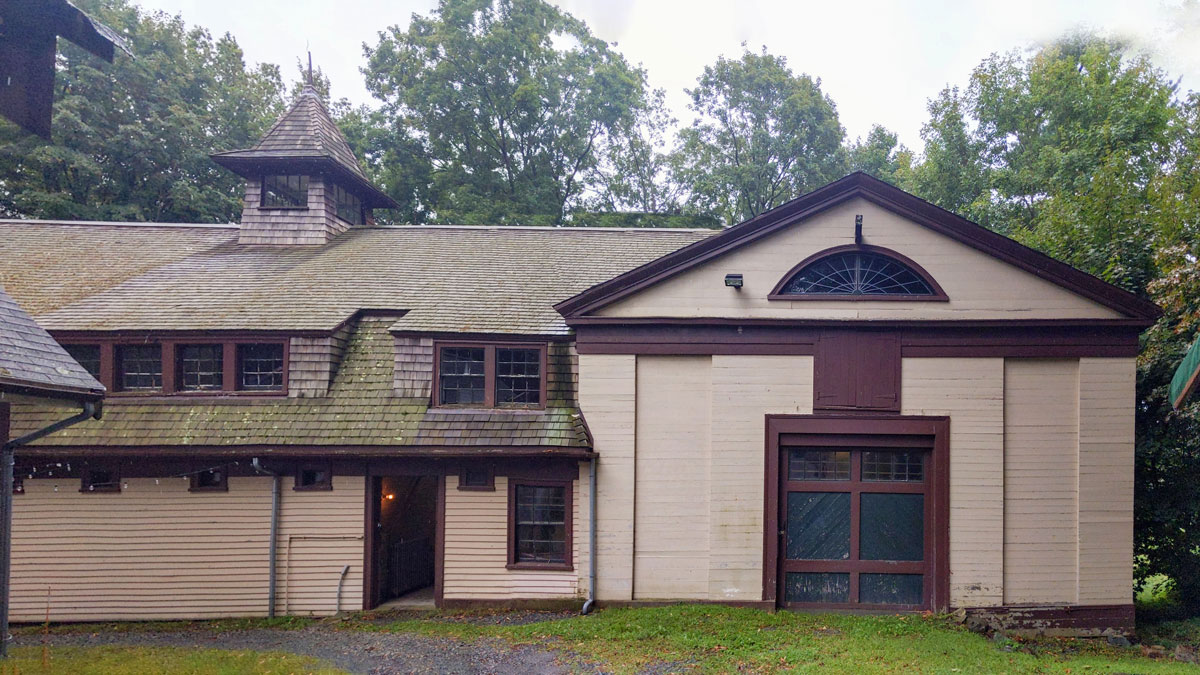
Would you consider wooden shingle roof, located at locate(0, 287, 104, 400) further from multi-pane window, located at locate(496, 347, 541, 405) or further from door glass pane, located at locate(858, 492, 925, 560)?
door glass pane, located at locate(858, 492, 925, 560)

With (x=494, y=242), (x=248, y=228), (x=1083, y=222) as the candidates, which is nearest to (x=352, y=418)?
(x=494, y=242)

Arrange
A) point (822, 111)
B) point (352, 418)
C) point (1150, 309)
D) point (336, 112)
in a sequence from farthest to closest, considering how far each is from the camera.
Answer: point (336, 112) → point (822, 111) → point (352, 418) → point (1150, 309)

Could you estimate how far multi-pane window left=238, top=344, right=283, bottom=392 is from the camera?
1188 cm

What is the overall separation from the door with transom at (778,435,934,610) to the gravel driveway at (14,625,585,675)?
14.4 ft

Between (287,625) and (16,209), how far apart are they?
68.1 ft

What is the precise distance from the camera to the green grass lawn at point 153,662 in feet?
27.3

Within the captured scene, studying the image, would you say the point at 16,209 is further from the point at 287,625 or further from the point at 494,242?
the point at 287,625

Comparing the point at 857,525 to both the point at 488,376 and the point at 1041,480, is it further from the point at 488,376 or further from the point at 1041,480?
the point at 488,376

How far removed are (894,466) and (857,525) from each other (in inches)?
44.2

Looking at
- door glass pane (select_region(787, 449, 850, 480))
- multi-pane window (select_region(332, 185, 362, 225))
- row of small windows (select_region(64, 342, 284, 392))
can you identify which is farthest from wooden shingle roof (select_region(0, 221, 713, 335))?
door glass pane (select_region(787, 449, 850, 480))

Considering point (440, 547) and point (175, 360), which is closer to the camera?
point (440, 547)

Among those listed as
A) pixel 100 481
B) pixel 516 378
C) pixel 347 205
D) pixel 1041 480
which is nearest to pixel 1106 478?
pixel 1041 480

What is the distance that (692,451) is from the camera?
11172 mm

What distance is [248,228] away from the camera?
631 inches
